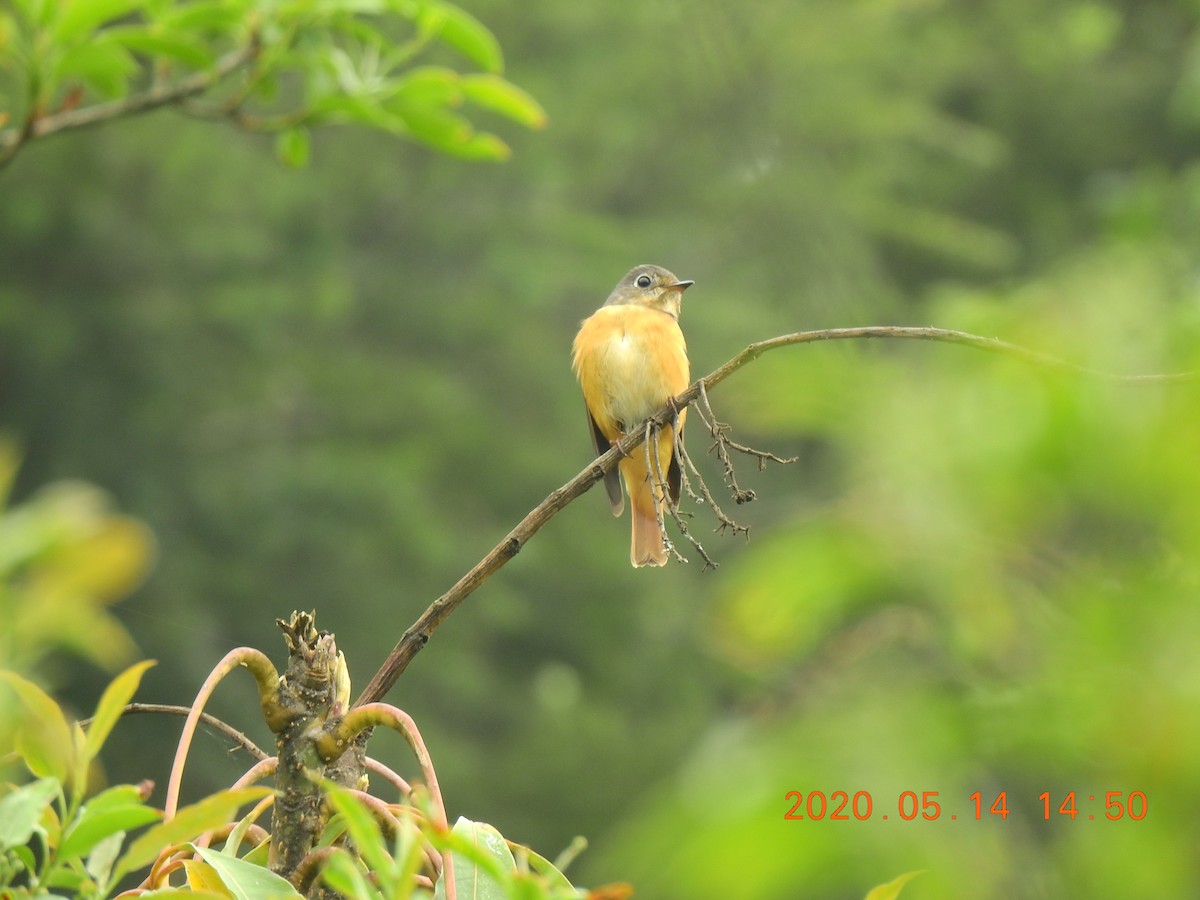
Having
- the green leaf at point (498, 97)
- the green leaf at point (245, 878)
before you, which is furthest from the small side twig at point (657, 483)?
the green leaf at point (498, 97)

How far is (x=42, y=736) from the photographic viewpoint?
887 millimetres

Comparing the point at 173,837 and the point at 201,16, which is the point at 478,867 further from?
the point at 201,16

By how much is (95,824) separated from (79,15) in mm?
1284

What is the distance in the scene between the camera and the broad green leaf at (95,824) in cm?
98

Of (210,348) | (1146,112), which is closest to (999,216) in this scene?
(1146,112)

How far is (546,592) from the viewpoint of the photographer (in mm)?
13992

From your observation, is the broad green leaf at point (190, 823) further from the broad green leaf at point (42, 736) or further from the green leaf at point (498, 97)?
the green leaf at point (498, 97)

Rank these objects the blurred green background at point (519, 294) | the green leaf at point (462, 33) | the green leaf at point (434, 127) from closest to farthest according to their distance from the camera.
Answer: the green leaf at point (462, 33) < the green leaf at point (434, 127) < the blurred green background at point (519, 294)

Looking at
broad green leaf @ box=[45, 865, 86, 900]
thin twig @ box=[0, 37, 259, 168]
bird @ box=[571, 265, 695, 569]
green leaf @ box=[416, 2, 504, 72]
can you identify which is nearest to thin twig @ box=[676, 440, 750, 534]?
broad green leaf @ box=[45, 865, 86, 900]

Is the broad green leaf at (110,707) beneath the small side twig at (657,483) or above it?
beneath

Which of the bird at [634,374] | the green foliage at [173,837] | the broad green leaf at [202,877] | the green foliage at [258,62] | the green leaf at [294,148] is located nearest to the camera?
the green foliage at [173,837]

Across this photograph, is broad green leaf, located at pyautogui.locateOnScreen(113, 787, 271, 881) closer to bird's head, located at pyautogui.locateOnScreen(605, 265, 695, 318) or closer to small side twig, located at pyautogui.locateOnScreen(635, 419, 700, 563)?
small side twig, located at pyautogui.locateOnScreen(635, 419, 700, 563)

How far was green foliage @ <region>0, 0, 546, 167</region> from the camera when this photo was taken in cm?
201

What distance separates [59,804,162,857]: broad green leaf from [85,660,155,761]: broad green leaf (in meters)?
0.04
